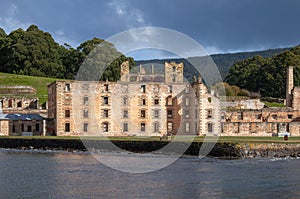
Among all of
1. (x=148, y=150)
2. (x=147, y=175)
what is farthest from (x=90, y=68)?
(x=147, y=175)

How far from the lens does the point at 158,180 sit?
117 ft

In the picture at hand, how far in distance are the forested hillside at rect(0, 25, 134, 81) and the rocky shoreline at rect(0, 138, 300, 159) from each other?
182ft

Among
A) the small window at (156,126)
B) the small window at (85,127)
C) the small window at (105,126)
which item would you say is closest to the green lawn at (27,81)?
the small window at (85,127)

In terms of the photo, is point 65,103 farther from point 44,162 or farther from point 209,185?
point 209,185

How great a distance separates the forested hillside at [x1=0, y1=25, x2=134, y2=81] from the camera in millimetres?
118438

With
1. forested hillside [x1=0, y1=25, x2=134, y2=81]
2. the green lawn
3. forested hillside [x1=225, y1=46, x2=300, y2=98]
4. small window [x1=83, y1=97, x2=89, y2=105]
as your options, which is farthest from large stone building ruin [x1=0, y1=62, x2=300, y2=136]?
forested hillside [x1=0, y1=25, x2=134, y2=81]

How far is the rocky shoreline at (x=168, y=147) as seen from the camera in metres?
49.0

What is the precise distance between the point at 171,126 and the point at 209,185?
40.8m

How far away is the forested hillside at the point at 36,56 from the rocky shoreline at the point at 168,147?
55450mm

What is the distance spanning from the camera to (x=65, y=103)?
237ft

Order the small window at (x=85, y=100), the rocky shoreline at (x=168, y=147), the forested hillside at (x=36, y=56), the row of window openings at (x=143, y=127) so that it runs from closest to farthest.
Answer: the rocky shoreline at (x=168, y=147), the small window at (x=85, y=100), the row of window openings at (x=143, y=127), the forested hillside at (x=36, y=56)

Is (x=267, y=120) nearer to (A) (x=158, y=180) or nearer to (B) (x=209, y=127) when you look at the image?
(B) (x=209, y=127)

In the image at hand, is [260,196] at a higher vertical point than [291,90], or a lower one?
lower

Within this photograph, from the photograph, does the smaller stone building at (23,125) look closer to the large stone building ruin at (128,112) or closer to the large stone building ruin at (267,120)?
the large stone building ruin at (128,112)
